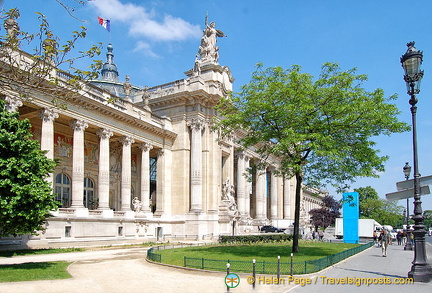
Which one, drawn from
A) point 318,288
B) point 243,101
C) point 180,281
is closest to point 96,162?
point 243,101

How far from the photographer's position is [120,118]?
134 feet

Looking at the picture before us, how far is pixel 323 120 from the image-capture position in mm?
25438

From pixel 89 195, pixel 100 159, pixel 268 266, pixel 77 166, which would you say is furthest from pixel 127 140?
pixel 268 266

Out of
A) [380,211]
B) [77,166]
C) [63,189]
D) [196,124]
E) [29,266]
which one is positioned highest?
[196,124]

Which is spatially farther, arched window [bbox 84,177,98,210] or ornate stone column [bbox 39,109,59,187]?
arched window [bbox 84,177,98,210]

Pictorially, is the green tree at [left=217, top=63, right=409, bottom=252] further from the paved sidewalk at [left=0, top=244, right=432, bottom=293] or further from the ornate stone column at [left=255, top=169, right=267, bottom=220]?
the ornate stone column at [left=255, top=169, right=267, bottom=220]

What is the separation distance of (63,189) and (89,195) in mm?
3651

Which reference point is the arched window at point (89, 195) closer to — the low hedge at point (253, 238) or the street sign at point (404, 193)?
the low hedge at point (253, 238)

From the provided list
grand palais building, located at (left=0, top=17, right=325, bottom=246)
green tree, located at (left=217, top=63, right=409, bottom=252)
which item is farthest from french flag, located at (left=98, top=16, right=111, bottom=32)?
green tree, located at (left=217, top=63, right=409, bottom=252)

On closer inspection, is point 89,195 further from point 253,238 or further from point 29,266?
point 29,266

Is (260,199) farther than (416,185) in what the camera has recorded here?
Yes

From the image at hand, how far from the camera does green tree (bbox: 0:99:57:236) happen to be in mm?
17875

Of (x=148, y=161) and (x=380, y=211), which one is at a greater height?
(x=148, y=161)

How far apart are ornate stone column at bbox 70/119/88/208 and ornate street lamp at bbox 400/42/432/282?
87.7 ft
